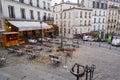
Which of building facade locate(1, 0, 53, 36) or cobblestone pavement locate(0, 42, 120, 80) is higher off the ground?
building facade locate(1, 0, 53, 36)

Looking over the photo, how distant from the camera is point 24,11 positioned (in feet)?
67.2

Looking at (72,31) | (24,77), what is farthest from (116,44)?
(24,77)

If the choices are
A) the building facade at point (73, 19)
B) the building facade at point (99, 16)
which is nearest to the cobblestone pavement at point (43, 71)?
the building facade at point (73, 19)

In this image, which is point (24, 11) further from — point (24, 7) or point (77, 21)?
point (77, 21)

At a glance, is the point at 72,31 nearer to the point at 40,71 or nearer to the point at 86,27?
the point at 86,27

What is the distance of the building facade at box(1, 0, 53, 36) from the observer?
56.7 feet

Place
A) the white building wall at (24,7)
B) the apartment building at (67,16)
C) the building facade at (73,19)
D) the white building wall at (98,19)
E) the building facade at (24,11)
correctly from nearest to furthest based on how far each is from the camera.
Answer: the white building wall at (24,7), the building facade at (24,11), the apartment building at (67,16), the building facade at (73,19), the white building wall at (98,19)

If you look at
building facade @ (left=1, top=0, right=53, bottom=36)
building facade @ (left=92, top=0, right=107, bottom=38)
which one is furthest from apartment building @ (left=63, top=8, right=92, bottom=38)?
A: building facade @ (left=1, top=0, right=53, bottom=36)

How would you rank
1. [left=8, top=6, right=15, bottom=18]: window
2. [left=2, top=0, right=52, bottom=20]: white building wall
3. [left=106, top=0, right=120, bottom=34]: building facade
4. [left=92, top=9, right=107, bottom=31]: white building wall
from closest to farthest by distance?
[left=2, top=0, right=52, bottom=20]: white building wall, [left=8, top=6, right=15, bottom=18]: window, [left=92, top=9, right=107, bottom=31]: white building wall, [left=106, top=0, right=120, bottom=34]: building facade

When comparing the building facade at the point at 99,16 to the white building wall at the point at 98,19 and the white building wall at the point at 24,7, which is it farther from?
the white building wall at the point at 24,7

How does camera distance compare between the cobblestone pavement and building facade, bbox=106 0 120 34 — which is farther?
building facade, bbox=106 0 120 34

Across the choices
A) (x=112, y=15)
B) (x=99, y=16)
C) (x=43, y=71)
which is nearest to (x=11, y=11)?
(x=43, y=71)

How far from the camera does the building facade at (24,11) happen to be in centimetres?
1728

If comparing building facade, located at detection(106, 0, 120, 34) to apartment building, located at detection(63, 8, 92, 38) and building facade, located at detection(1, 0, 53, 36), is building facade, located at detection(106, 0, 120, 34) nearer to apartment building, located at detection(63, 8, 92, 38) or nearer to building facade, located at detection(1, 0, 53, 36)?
apartment building, located at detection(63, 8, 92, 38)
